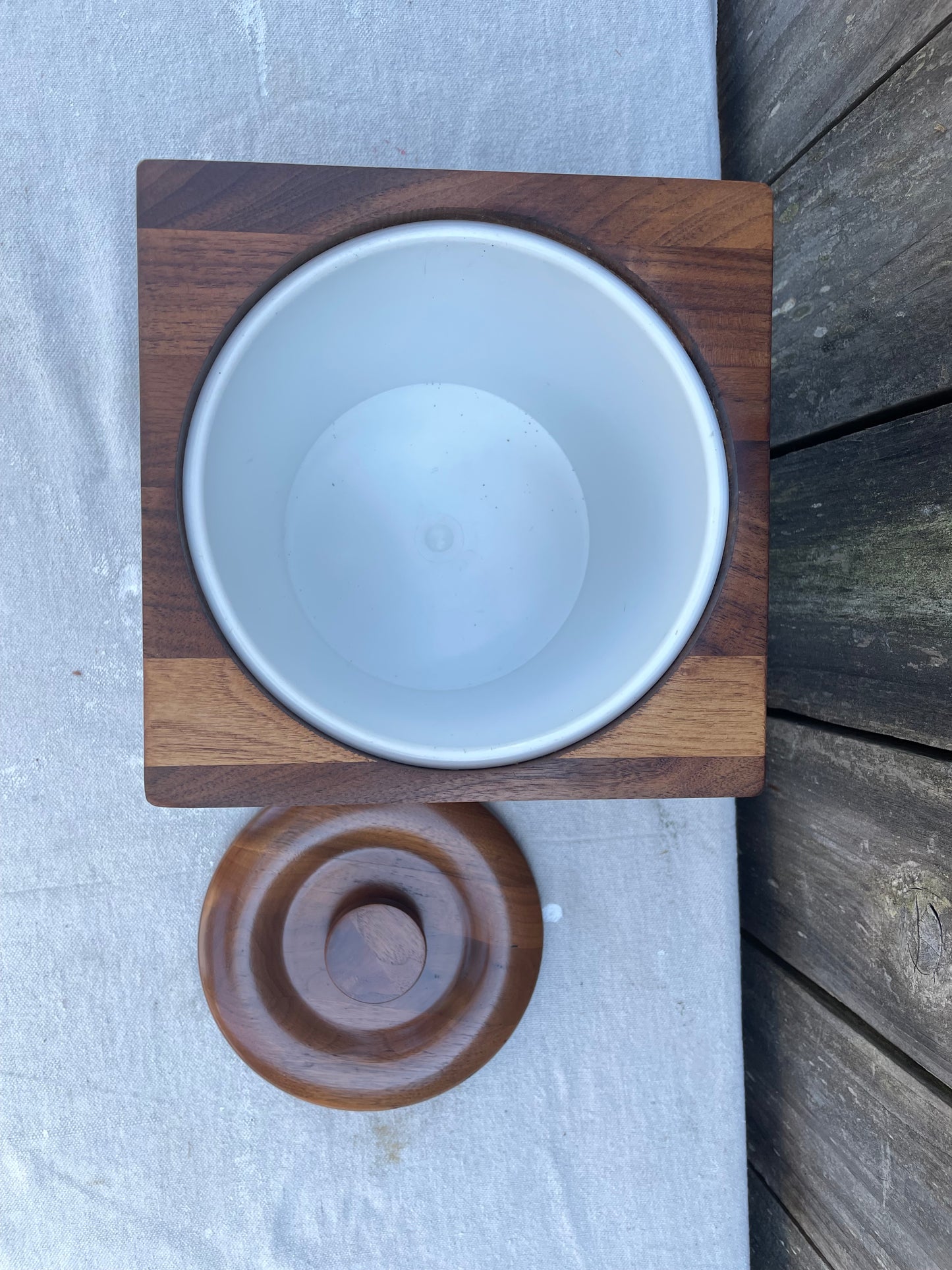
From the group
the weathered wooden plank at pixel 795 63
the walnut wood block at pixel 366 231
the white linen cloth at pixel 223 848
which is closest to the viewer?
the walnut wood block at pixel 366 231

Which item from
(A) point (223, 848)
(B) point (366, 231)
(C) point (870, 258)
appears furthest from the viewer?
(A) point (223, 848)

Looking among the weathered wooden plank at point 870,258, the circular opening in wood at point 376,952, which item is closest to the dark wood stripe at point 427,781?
the circular opening in wood at point 376,952

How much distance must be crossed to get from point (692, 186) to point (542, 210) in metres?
0.08

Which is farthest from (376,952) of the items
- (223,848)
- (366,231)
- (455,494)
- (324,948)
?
(366,231)

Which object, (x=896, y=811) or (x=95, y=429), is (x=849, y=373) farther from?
(x=95, y=429)

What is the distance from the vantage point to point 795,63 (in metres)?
0.60

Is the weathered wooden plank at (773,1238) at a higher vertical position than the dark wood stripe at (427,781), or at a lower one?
lower

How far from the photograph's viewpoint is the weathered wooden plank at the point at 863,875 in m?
0.54

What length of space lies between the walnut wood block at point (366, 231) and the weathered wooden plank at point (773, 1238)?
0.47 meters

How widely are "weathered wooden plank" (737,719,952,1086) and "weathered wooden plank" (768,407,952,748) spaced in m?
0.03

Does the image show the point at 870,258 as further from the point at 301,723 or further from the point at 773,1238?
the point at 773,1238

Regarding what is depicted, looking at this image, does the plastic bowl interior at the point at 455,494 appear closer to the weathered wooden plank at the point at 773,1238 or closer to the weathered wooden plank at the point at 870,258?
the weathered wooden plank at the point at 870,258

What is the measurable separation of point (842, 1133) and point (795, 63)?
2.47 ft

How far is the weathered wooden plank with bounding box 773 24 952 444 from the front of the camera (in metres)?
0.50
